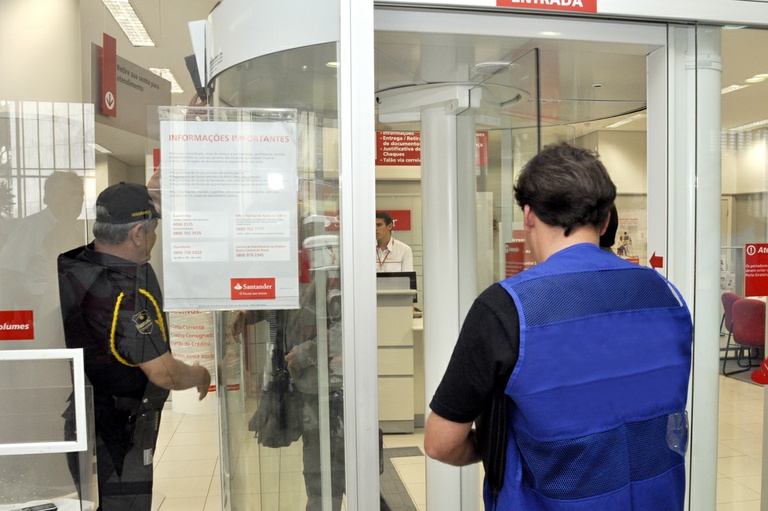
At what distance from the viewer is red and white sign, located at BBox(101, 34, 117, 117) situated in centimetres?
169

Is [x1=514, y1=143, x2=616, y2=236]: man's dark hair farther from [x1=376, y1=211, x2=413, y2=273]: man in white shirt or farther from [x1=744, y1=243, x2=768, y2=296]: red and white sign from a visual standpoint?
[x1=376, y1=211, x2=413, y2=273]: man in white shirt

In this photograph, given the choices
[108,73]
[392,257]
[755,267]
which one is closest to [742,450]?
[755,267]

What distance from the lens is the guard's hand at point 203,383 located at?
185 centimetres

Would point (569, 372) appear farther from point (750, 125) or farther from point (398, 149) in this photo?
point (398, 149)

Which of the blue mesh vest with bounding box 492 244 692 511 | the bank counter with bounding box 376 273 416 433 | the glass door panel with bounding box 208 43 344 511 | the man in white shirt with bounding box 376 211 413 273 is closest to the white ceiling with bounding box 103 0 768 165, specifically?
the glass door panel with bounding box 208 43 344 511

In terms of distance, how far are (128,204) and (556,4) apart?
1330 mm

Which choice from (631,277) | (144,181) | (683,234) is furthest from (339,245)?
(683,234)

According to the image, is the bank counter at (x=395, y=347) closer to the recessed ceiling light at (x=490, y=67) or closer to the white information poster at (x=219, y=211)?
the recessed ceiling light at (x=490, y=67)

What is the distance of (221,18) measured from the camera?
1.83 m

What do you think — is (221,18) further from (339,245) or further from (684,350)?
(684,350)

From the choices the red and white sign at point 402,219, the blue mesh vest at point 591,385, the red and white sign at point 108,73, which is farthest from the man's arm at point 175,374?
the red and white sign at point 402,219

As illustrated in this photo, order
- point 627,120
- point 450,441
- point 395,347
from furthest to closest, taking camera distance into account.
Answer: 1. point 395,347
2. point 627,120
3. point 450,441

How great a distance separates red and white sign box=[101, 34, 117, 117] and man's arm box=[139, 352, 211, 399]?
69 centimetres

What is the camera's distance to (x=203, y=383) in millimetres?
1865
